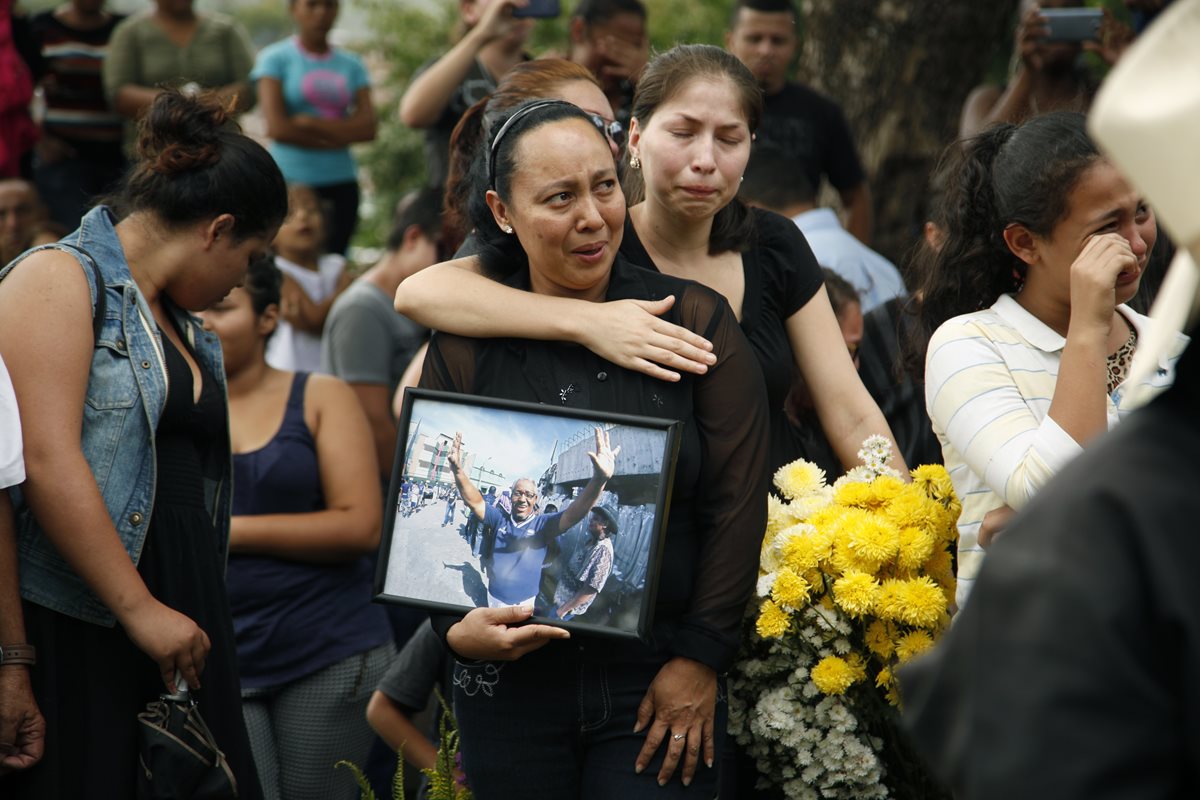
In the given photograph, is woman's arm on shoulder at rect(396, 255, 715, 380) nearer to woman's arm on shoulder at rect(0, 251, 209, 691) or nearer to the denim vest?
the denim vest

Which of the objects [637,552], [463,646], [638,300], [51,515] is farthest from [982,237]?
[51,515]

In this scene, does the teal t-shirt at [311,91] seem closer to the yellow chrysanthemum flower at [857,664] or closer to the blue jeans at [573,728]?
the blue jeans at [573,728]

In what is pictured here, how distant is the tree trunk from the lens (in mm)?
7824

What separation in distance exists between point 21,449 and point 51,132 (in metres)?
5.42

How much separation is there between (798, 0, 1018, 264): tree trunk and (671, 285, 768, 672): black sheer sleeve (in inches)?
196

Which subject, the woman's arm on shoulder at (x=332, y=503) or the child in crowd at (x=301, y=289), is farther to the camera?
the child in crowd at (x=301, y=289)

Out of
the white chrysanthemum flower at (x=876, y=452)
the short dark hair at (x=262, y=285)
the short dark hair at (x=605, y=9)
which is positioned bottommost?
the white chrysanthemum flower at (x=876, y=452)

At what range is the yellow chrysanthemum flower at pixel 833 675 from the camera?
299 cm

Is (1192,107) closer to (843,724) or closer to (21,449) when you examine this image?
(843,724)

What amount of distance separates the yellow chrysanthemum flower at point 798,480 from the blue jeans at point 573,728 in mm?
597

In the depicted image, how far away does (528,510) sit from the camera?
2.86 m

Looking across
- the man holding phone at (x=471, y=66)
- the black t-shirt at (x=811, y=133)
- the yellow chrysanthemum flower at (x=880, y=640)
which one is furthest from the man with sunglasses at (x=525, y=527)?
the black t-shirt at (x=811, y=133)

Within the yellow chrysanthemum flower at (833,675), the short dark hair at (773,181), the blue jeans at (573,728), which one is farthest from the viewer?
the short dark hair at (773,181)

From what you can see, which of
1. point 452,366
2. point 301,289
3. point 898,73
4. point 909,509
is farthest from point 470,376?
point 898,73
